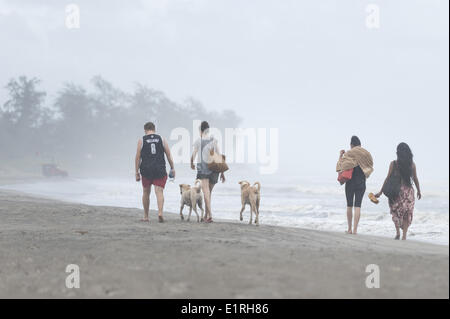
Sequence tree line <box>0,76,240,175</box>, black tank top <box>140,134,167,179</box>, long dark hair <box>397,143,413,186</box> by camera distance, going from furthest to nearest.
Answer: tree line <box>0,76,240,175</box>
black tank top <box>140,134,167,179</box>
long dark hair <box>397,143,413,186</box>

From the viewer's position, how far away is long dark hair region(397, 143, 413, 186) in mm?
9211

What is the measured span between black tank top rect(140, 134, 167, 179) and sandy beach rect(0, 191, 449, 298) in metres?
1.31

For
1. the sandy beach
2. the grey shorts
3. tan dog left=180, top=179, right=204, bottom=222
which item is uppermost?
the grey shorts

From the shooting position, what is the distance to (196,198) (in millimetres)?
10492

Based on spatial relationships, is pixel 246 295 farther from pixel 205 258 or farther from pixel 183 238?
pixel 183 238

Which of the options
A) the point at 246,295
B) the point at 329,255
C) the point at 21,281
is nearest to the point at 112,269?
the point at 21,281

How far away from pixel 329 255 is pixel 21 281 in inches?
130
